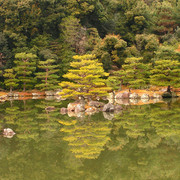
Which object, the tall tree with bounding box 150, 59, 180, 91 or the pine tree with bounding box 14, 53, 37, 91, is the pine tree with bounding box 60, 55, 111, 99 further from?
the pine tree with bounding box 14, 53, 37, 91

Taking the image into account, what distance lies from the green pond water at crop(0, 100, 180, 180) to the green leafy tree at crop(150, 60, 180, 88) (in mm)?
12887

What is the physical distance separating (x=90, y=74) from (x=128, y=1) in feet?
88.9

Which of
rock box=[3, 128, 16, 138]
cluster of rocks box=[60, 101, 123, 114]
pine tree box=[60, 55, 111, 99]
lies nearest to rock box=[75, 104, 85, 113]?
cluster of rocks box=[60, 101, 123, 114]

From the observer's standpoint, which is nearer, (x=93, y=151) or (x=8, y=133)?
(x=93, y=151)

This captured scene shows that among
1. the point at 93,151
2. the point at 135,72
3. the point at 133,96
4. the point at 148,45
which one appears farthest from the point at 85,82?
the point at 148,45

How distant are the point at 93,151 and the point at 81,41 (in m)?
30.0

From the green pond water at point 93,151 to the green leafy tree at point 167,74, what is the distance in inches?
507

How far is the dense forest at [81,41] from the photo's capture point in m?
27.3

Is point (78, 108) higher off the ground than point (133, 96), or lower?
higher

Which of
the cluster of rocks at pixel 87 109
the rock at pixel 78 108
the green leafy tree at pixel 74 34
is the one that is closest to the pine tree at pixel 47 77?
the green leafy tree at pixel 74 34

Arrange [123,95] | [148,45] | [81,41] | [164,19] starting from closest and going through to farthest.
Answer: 1. [123,95]
2. [148,45]
3. [81,41]
4. [164,19]

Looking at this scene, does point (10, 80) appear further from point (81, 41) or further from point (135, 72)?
point (135, 72)

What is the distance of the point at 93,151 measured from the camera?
7.26 metres

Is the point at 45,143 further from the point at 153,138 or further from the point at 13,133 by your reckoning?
the point at 153,138
